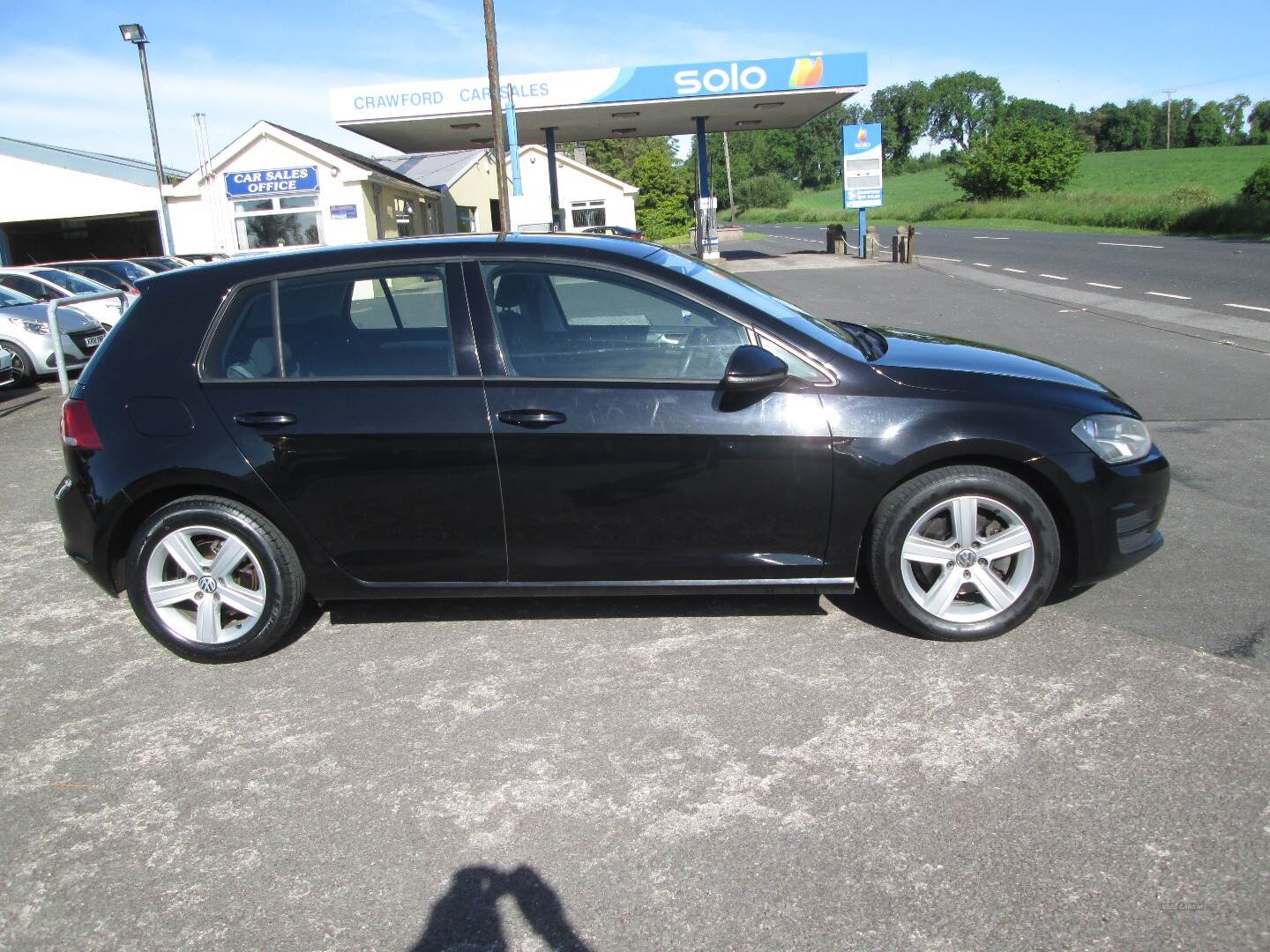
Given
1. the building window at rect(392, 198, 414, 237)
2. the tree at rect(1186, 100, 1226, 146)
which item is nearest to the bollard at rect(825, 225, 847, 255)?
the building window at rect(392, 198, 414, 237)

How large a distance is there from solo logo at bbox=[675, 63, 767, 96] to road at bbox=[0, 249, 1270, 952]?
2677cm

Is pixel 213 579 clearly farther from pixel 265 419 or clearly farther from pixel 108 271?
pixel 108 271

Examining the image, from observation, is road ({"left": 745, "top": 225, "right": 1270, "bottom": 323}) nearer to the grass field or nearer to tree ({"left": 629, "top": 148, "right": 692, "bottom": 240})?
the grass field

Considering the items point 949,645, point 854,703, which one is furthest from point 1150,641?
point 854,703

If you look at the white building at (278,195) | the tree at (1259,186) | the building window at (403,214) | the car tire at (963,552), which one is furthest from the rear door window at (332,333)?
the tree at (1259,186)

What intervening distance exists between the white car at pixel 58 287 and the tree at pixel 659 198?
48.5 meters

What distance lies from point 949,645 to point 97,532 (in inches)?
138

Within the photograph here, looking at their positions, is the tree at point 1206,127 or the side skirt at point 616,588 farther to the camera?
the tree at point 1206,127

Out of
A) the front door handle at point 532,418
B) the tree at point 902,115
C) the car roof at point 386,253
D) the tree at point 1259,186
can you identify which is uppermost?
the tree at point 902,115

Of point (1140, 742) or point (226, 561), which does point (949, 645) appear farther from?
point (226, 561)

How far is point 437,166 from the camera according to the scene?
44.4 meters

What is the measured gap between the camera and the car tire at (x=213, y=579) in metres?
4.03

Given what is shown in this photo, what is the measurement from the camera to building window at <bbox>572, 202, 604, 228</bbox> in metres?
55.8

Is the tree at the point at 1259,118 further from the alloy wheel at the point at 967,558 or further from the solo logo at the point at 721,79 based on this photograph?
the alloy wheel at the point at 967,558
